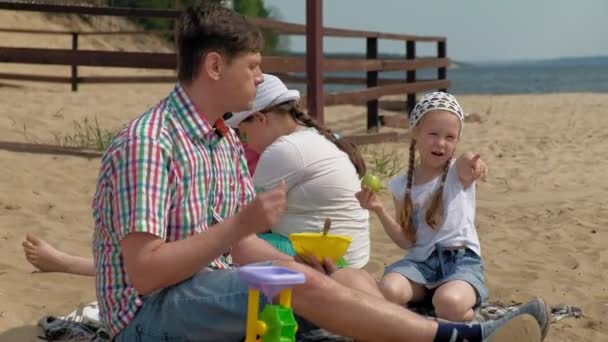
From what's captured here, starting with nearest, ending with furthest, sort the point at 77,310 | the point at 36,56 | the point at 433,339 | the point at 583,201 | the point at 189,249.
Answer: the point at 189,249, the point at 433,339, the point at 77,310, the point at 583,201, the point at 36,56

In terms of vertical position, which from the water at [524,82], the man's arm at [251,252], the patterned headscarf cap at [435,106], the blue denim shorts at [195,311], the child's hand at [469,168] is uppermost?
the patterned headscarf cap at [435,106]

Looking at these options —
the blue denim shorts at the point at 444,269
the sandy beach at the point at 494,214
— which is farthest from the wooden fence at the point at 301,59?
the blue denim shorts at the point at 444,269

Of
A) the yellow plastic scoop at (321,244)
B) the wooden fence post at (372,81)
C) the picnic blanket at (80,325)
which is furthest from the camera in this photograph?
the wooden fence post at (372,81)

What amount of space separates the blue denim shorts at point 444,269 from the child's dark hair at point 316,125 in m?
0.45

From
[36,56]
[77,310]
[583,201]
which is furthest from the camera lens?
[36,56]

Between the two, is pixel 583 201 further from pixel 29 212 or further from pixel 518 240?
pixel 29 212

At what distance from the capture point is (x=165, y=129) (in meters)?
2.69

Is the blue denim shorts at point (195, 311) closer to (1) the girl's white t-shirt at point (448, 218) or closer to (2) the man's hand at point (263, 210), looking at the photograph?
(2) the man's hand at point (263, 210)

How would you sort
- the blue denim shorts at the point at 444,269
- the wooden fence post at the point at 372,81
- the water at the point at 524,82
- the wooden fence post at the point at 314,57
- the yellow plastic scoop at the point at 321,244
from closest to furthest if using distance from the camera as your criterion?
the yellow plastic scoop at the point at 321,244 → the blue denim shorts at the point at 444,269 → the wooden fence post at the point at 314,57 → the wooden fence post at the point at 372,81 → the water at the point at 524,82

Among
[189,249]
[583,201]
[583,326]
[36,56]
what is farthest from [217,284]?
[36,56]

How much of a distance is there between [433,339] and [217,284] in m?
0.63

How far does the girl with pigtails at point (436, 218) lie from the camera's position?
3.75 m

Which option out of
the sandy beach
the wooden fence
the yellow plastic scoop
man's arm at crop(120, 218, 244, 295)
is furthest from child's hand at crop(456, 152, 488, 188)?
the wooden fence

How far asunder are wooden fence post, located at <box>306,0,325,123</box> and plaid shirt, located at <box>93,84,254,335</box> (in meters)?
4.86
